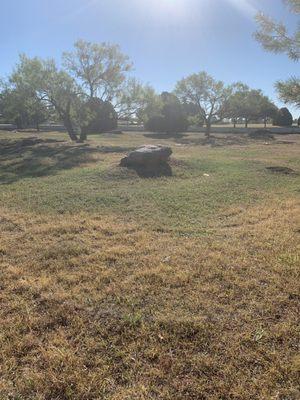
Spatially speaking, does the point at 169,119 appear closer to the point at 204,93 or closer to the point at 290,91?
the point at 204,93

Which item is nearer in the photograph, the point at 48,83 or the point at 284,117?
the point at 48,83

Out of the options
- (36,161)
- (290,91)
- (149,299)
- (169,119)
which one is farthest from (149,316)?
(169,119)

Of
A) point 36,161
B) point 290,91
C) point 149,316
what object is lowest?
point 149,316

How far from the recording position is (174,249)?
5.52m

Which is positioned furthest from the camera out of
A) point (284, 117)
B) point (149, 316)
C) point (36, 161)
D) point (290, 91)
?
point (284, 117)

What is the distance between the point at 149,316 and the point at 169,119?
39.9 meters

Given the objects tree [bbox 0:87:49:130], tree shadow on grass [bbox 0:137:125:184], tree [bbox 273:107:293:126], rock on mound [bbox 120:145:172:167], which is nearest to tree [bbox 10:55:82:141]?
tree [bbox 0:87:49:130]

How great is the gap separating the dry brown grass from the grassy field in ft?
0.04

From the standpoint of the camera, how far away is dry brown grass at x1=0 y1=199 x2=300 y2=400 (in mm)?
2834

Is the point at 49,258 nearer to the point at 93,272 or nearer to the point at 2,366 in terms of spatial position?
the point at 93,272

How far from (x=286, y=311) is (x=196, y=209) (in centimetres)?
428

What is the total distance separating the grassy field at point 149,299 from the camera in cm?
287

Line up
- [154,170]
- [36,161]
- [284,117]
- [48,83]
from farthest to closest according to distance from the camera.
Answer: [284,117]
[48,83]
[36,161]
[154,170]

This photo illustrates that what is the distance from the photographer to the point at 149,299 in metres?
4.05
